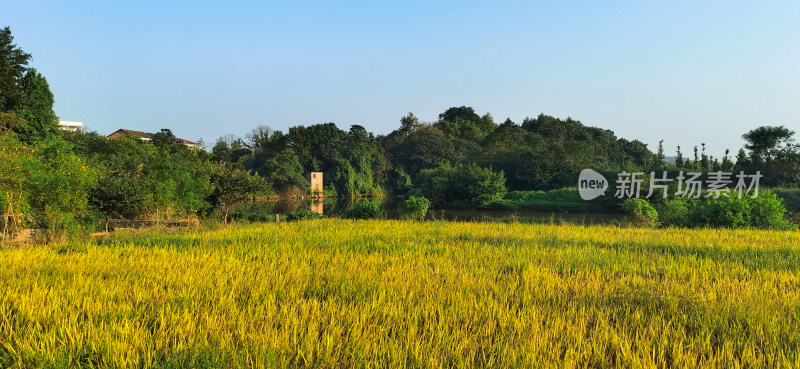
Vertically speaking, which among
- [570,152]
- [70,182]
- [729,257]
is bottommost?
[729,257]

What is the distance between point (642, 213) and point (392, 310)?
765 inches

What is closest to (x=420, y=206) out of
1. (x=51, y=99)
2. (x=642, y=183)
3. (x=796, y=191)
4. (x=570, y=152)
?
(x=642, y=183)

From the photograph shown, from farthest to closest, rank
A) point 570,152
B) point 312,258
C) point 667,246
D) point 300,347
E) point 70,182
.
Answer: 1. point 570,152
2. point 70,182
3. point 667,246
4. point 312,258
5. point 300,347

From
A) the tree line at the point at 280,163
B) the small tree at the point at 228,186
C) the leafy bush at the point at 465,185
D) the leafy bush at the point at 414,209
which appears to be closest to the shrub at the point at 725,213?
the leafy bush at the point at 414,209

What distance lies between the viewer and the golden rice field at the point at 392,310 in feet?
8.98

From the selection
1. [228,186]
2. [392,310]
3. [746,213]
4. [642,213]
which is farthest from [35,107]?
[746,213]

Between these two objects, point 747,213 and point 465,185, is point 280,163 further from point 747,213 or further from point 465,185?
point 747,213

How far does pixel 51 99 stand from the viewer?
23.9 meters

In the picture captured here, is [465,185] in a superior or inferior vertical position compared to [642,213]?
superior

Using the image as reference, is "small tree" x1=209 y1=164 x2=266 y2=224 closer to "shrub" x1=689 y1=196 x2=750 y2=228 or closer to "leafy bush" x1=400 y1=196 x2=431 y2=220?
"leafy bush" x1=400 y1=196 x2=431 y2=220

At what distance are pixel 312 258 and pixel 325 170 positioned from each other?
46.5 metres

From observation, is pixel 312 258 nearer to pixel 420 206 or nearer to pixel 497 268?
pixel 497 268

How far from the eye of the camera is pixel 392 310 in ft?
11.8

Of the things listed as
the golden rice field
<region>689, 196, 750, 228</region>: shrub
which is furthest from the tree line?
<region>689, 196, 750, 228</region>: shrub
